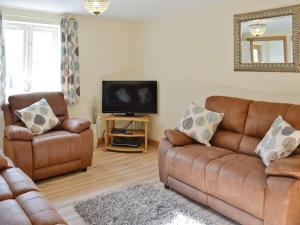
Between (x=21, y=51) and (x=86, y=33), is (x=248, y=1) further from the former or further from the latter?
(x=21, y=51)

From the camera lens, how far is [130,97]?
4941mm

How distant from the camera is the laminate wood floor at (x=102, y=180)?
285 cm

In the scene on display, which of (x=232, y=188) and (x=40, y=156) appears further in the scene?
(x=40, y=156)

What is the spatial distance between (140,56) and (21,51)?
78.7 inches

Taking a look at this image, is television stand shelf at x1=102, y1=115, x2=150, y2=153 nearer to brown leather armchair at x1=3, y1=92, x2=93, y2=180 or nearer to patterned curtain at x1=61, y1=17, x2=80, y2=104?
patterned curtain at x1=61, y1=17, x2=80, y2=104

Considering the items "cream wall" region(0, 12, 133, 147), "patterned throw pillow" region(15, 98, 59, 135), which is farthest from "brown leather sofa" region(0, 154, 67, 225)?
"cream wall" region(0, 12, 133, 147)

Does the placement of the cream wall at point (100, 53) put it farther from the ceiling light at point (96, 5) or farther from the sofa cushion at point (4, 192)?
the sofa cushion at point (4, 192)

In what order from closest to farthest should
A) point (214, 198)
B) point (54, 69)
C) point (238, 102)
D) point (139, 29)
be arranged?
point (214, 198) → point (238, 102) → point (54, 69) → point (139, 29)

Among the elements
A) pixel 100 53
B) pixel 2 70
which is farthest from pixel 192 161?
pixel 100 53

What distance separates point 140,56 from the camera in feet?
17.6

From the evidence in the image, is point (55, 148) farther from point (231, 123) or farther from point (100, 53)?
point (100, 53)

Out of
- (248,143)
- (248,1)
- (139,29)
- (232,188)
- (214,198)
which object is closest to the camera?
(232,188)

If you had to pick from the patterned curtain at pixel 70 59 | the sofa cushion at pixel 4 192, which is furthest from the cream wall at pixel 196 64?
the sofa cushion at pixel 4 192

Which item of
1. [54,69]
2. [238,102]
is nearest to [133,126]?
[54,69]
